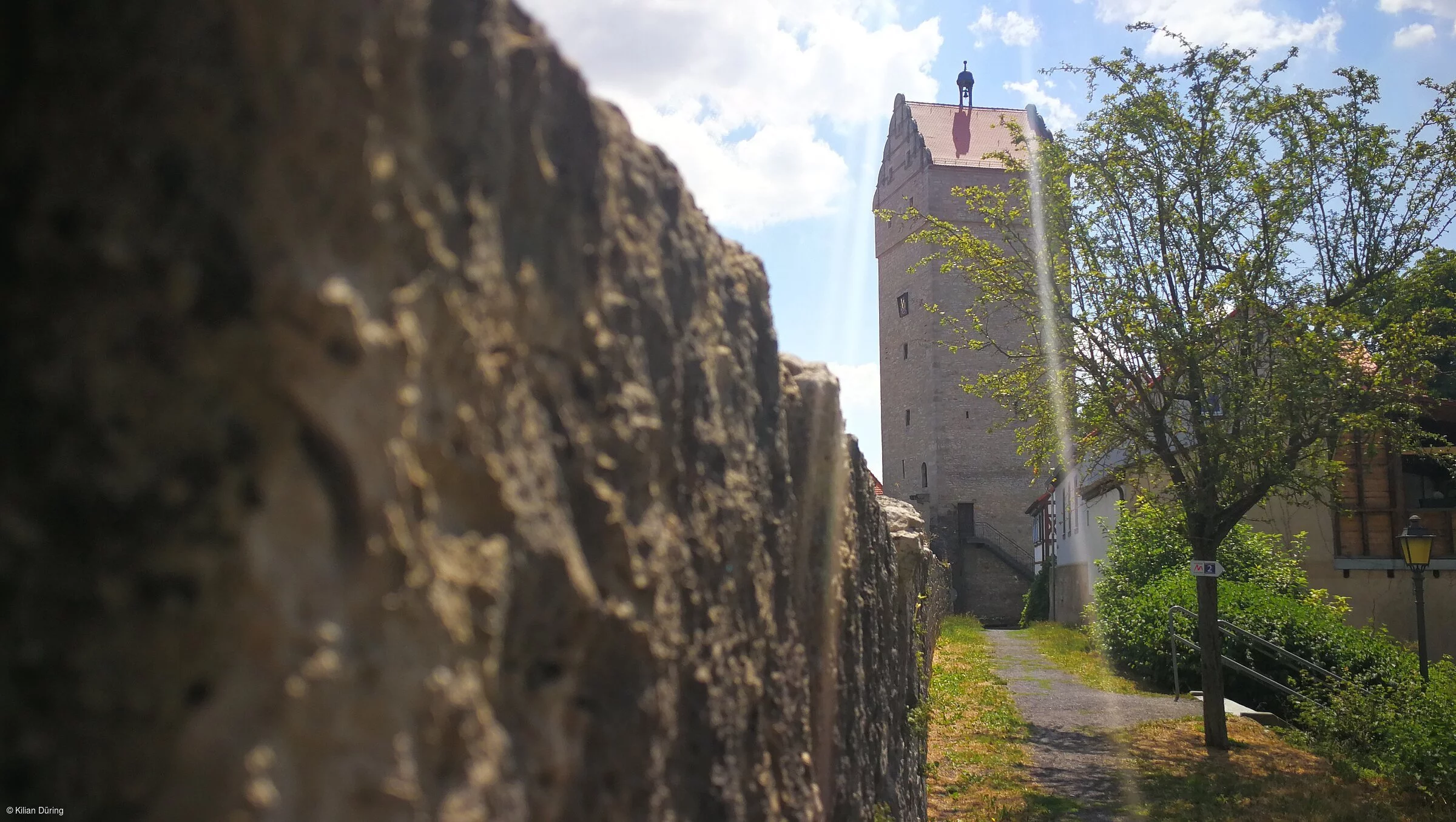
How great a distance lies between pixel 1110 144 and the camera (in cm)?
1031

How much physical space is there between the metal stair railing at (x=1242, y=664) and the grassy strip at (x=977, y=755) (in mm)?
2069

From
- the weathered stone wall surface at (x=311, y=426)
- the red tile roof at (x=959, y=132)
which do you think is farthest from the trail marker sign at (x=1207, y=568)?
the red tile roof at (x=959, y=132)

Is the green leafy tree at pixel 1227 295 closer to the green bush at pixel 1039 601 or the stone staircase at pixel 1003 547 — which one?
the green bush at pixel 1039 601

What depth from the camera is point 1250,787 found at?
8.18m

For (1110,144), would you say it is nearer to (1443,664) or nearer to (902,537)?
(1443,664)

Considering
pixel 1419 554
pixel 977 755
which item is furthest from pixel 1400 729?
pixel 977 755

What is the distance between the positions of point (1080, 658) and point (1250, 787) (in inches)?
400

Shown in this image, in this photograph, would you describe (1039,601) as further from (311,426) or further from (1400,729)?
(311,426)

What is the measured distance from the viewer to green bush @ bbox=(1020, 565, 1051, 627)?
33691mm

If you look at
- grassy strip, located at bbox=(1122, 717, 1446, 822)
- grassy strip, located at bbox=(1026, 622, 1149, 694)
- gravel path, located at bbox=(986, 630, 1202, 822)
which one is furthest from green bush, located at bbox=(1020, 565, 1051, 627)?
grassy strip, located at bbox=(1122, 717, 1446, 822)

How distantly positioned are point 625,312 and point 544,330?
235mm

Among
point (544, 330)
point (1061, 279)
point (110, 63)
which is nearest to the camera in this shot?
point (110, 63)

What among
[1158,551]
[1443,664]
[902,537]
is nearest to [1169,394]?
[1443,664]

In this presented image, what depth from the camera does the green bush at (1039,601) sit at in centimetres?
3369
